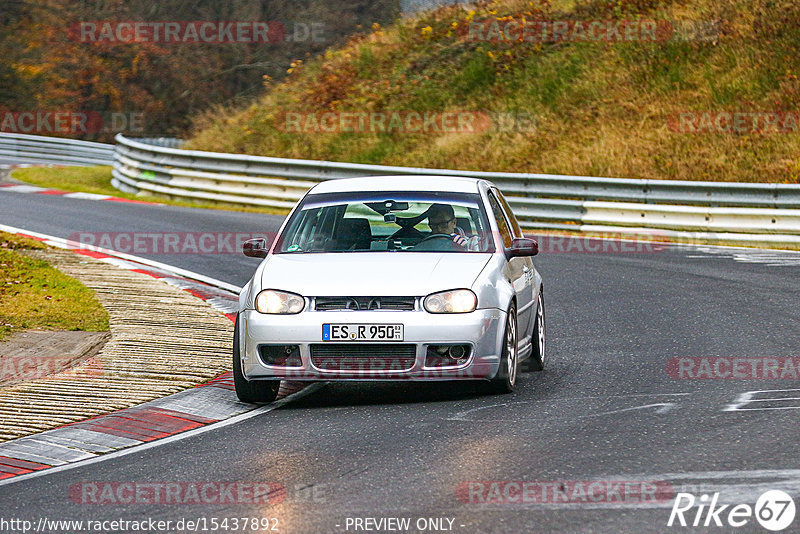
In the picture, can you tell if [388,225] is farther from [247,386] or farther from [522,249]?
[247,386]

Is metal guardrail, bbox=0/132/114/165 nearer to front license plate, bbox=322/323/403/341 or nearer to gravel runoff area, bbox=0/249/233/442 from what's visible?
gravel runoff area, bbox=0/249/233/442

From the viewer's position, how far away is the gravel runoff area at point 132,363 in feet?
27.9

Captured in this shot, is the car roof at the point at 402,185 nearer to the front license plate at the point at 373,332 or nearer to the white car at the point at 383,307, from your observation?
the white car at the point at 383,307

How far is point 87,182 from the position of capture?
3111 cm

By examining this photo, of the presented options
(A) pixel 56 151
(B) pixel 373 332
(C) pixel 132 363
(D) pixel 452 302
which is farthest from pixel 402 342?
(A) pixel 56 151

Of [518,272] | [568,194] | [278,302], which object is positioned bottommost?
[278,302]

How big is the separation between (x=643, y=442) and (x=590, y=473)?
2.79 feet

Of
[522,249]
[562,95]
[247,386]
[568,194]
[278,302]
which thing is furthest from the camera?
[562,95]

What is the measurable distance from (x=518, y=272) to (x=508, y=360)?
112 cm

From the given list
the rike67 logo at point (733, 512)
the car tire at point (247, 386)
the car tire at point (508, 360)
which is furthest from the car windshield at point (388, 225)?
the rike67 logo at point (733, 512)

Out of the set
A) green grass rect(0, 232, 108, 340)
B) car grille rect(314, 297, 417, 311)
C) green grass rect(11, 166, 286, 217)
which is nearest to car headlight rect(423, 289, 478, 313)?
car grille rect(314, 297, 417, 311)

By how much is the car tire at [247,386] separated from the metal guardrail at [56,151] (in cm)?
3248

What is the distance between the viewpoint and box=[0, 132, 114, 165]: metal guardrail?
40.0m

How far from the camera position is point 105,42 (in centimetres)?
5016
